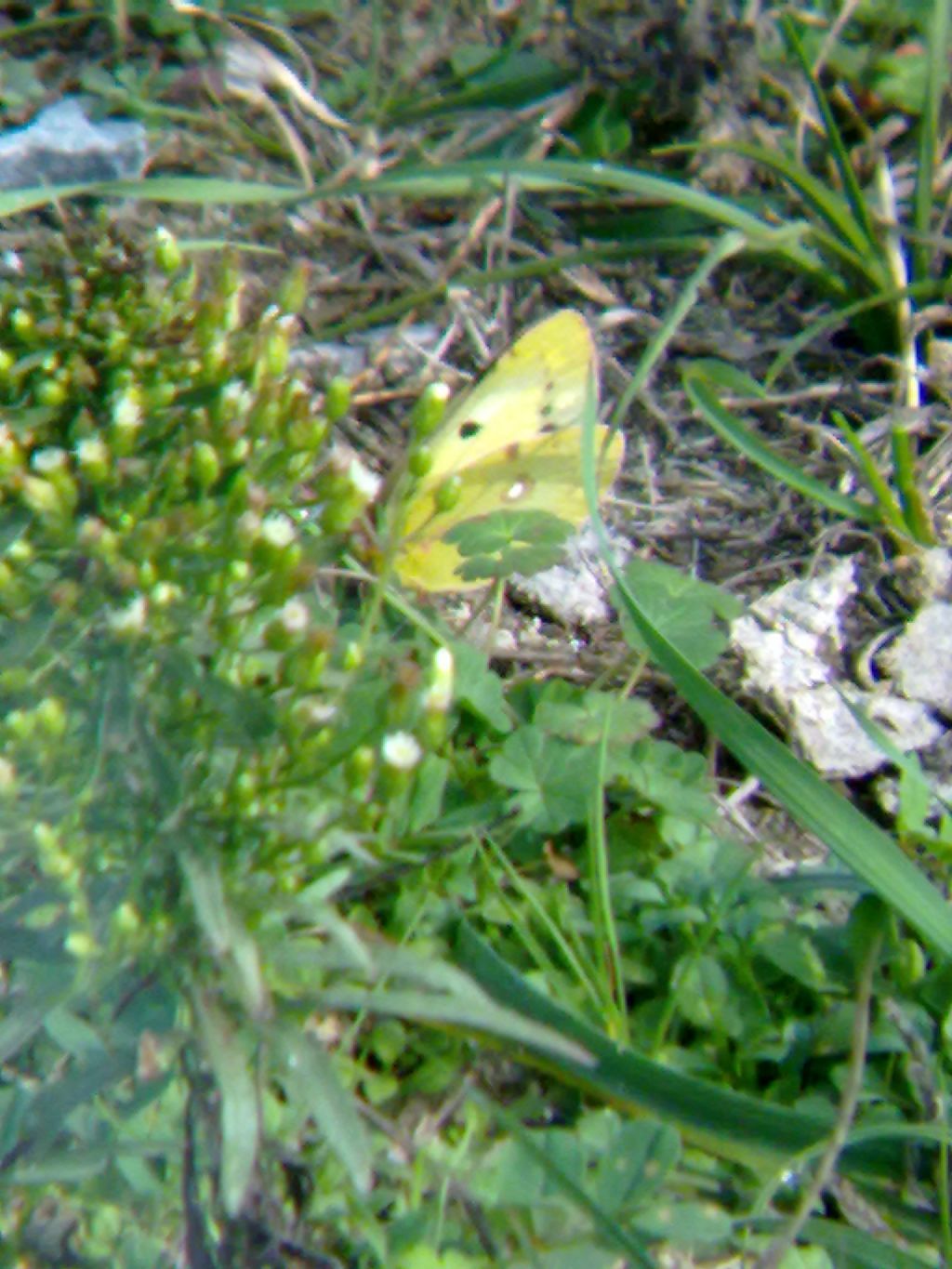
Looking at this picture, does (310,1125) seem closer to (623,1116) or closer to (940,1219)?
(623,1116)

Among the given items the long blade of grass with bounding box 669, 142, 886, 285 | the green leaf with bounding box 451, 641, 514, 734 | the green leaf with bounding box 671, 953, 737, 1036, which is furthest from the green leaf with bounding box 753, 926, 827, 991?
the long blade of grass with bounding box 669, 142, 886, 285

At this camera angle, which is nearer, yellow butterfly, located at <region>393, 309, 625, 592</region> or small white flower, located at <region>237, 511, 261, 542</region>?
small white flower, located at <region>237, 511, 261, 542</region>

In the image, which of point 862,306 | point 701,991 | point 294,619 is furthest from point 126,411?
point 862,306

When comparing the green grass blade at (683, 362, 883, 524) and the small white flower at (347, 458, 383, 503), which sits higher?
the small white flower at (347, 458, 383, 503)

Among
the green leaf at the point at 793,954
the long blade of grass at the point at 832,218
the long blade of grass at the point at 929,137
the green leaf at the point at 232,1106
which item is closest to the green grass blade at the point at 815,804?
the green leaf at the point at 793,954

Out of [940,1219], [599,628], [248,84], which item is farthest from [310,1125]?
[248,84]

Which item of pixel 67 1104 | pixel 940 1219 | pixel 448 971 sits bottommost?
pixel 940 1219

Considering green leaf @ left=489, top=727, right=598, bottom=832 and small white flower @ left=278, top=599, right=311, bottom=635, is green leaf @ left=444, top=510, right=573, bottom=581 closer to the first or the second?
green leaf @ left=489, top=727, right=598, bottom=832
